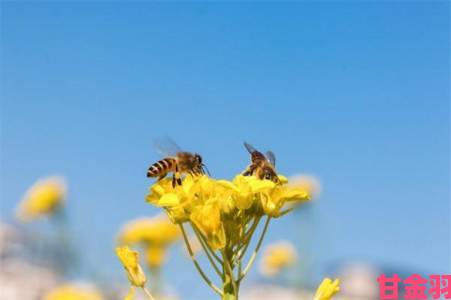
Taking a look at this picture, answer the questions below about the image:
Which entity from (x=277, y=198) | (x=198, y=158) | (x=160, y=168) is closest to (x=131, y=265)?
(x=277, y=198)

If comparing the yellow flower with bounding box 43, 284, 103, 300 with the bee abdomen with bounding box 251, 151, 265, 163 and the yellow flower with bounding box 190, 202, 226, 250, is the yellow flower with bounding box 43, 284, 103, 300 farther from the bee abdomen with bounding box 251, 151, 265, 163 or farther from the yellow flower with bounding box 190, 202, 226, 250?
the yellow flower with bounding box 190, 202, 226, 250

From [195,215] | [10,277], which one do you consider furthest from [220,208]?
[10,277]

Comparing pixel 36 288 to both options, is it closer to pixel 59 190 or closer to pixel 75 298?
pixel 59 190

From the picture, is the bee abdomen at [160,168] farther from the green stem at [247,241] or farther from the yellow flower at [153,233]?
the yellow flower at [153,233]

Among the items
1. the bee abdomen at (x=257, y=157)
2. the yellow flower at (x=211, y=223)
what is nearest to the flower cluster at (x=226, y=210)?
the yellow flower at (x=211, y=223)

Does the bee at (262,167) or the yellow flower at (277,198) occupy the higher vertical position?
the bee at (262,167)

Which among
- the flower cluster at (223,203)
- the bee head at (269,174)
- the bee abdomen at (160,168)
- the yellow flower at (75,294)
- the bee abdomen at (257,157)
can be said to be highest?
the yellow flower at (75,294)
